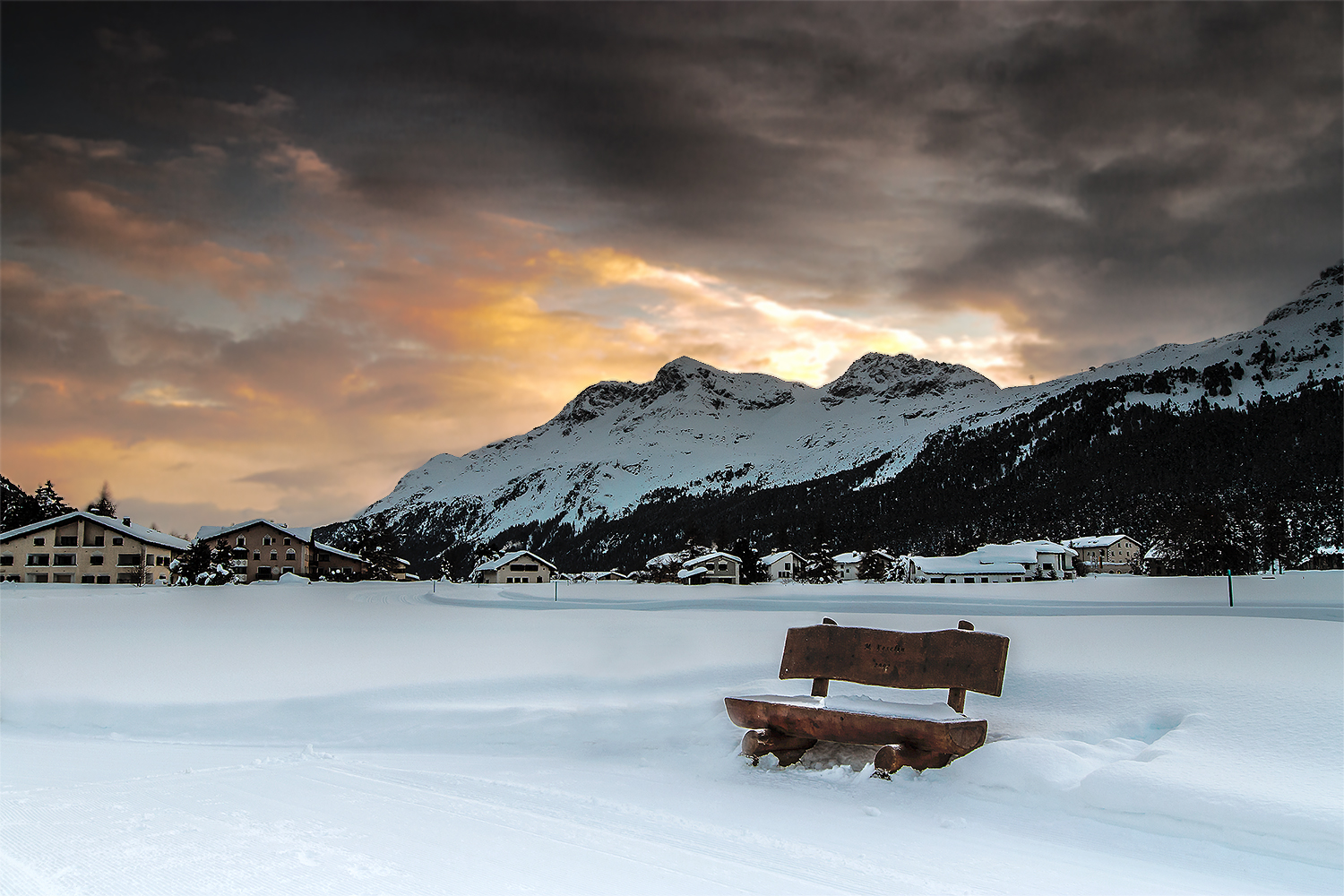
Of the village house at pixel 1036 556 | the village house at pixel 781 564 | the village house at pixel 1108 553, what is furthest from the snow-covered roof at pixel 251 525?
the village house at pixel 1108 553

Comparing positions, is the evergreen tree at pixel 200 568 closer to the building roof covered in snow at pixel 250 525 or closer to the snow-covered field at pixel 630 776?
the building roof covered in snow at pixel 250 525

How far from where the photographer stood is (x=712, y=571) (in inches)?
3285

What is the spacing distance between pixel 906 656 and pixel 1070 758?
1.66 m

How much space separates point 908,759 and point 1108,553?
112m

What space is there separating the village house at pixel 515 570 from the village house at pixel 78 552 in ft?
122

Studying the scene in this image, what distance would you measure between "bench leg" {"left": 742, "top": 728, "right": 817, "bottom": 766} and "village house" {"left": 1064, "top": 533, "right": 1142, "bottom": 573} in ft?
349

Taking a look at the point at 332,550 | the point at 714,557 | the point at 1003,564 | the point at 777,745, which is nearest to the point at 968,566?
the point at 1003,564

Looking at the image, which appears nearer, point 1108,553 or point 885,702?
point 885,702

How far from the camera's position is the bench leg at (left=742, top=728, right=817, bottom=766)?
7.48m

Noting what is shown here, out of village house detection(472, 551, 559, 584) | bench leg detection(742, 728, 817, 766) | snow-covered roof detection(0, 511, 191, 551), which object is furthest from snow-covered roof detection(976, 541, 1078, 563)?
bench leg detection(742, 728, 817, 766)

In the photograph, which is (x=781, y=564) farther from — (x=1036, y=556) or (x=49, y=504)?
(x=49, y=504)

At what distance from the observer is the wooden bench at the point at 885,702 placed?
6812 millimetres

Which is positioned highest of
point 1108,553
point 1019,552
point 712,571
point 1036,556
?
point 1019,552

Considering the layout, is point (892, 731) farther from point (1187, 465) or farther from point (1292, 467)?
point (1187, 465)
